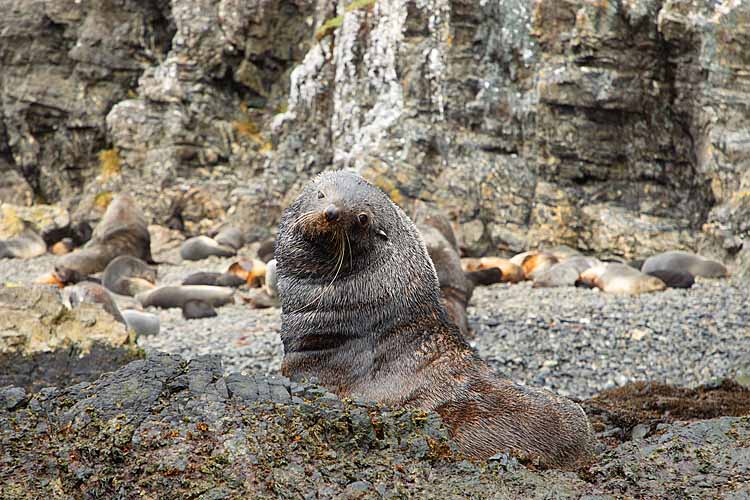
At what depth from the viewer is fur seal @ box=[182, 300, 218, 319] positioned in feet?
33.7

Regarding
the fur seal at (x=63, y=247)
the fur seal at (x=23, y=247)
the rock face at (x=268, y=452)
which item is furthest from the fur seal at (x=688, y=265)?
the fur seal at (x=23, y=247)

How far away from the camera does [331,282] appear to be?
3.78m

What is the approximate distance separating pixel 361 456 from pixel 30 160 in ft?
73.3

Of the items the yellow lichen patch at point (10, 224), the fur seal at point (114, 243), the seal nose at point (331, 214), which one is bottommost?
the yellow lichen patch at point (10, 224)

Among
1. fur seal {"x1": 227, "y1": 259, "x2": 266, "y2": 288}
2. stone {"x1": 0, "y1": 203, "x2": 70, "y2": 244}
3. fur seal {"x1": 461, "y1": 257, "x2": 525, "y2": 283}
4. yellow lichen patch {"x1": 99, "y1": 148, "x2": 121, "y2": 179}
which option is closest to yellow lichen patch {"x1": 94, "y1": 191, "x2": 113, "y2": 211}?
yellow lichen patch {"x1": 99, "y1": 148, "x2": 121, "y2": 179}

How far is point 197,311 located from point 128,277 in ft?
10.1

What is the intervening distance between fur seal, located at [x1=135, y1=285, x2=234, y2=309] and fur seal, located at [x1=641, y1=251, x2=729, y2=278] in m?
6.12

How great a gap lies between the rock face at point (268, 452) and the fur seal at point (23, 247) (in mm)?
15843

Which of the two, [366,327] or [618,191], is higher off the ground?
[366,327]

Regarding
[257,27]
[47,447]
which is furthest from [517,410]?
[257,27]

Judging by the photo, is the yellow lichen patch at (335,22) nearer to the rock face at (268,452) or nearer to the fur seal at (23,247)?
the fur seal at (23,247)

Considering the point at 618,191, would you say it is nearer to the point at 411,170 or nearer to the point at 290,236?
the point at 411,170

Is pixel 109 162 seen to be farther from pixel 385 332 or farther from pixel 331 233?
pixel 385 332

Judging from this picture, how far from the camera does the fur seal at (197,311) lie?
10258mm
